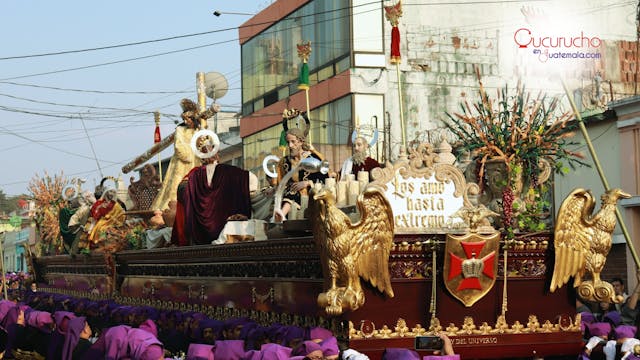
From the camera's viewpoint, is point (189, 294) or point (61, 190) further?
point (61, 190)

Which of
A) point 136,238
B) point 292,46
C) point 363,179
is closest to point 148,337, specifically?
point 363,179

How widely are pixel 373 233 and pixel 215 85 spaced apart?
29.9 feet

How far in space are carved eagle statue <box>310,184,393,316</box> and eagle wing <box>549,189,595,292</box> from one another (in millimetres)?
1553

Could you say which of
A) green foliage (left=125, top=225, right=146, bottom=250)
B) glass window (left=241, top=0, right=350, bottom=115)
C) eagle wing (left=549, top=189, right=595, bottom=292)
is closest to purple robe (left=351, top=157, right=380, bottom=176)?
eagle wing (left=549, top=189, right=595, bottom=292)

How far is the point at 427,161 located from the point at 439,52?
1064 inches

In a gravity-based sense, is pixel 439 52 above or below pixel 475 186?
above

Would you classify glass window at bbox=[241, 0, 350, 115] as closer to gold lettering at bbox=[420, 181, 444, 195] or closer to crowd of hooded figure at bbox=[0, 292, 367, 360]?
crowd of hooded figure at bbox=[0, 292, 367, 360]

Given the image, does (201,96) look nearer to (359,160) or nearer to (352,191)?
(359,160)

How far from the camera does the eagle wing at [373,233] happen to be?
7.79 meters

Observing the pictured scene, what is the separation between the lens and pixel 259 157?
38875 mm

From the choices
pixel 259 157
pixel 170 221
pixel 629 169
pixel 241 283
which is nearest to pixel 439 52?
pixel 259 157

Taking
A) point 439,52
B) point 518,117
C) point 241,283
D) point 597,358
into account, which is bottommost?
point 597,358

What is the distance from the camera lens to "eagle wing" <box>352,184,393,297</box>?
779 cm

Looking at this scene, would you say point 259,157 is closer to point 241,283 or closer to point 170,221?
point 170,221
